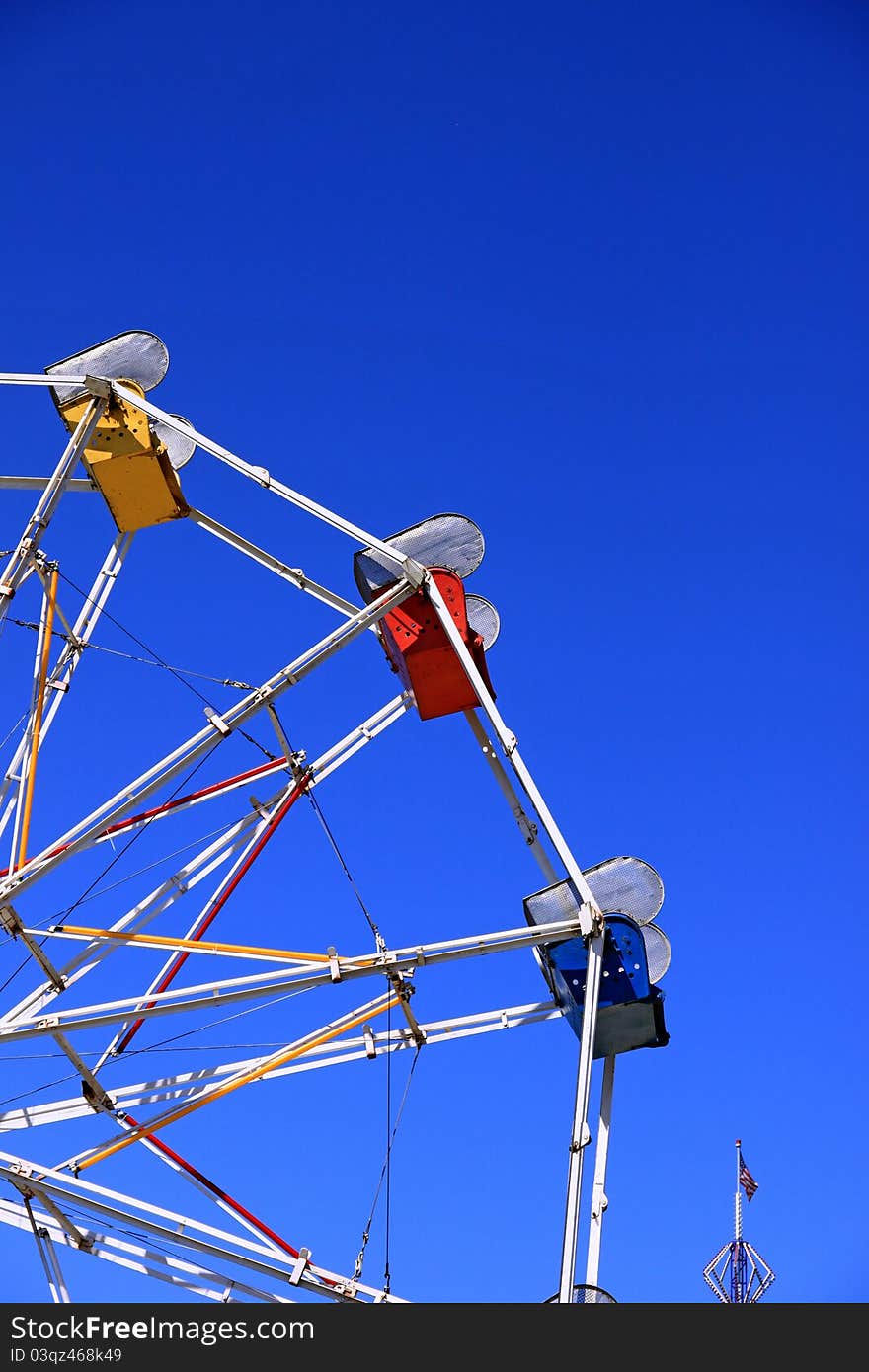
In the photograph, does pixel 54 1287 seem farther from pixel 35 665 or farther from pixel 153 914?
pixel 35 665

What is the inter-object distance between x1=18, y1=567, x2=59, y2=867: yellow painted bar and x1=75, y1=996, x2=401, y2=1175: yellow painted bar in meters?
4.61

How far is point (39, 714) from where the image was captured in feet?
71.5

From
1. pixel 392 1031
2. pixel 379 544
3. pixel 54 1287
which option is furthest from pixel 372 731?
pixel 54 1287

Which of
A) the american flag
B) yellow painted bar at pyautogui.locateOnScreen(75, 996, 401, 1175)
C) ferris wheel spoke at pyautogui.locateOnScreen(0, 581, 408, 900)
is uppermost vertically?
the american flag

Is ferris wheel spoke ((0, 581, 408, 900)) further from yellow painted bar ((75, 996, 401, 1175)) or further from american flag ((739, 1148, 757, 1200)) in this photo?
american flag ((739, 1148, 757, 1200))

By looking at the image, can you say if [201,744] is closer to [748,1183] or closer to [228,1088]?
[228,1088]

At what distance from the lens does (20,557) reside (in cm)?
2205

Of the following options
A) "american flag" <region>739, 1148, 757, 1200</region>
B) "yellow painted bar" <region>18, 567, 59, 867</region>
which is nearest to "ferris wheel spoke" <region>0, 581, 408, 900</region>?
"yellow painted bar" <region>18, 567, 59, 867</region>

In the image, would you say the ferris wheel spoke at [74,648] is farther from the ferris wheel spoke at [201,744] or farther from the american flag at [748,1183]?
the american flag at [748,1183]

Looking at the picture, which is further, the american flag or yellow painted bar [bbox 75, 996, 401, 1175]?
the american flag

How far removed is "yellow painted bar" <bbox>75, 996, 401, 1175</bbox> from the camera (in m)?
20.4

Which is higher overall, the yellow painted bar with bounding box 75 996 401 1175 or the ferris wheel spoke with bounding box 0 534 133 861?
the ferris wheel spoke with bounding box 0 534 133 861
